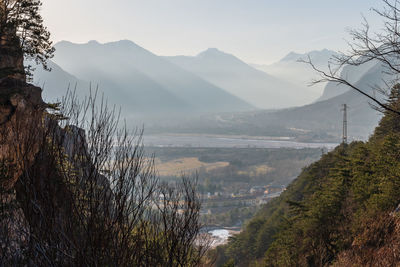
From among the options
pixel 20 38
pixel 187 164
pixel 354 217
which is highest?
pixel 20 38

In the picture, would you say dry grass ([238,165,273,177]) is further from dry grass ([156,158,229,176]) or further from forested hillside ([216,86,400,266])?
forested hillside ([216,86,400,266])

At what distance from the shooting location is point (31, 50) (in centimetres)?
1622

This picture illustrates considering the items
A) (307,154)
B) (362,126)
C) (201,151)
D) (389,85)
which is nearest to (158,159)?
(201,151)

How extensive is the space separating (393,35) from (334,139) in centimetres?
20322

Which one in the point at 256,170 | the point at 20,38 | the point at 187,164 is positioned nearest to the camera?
the point at 20,38

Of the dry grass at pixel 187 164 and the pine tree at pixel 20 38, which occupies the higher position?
the pine tree at pixel 20 38

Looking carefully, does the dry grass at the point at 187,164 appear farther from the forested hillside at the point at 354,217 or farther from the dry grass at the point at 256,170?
the forested hillside at the point at 354,217

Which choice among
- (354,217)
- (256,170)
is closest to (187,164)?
(256,170)

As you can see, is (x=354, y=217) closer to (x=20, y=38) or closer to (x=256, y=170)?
(x=20, y=38)

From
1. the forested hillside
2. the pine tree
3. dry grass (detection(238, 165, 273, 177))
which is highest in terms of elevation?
the pine tree

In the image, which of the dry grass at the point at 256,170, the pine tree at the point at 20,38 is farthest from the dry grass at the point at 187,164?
the pine tree at the point at 20,38

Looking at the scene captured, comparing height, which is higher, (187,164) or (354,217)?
(354,217)

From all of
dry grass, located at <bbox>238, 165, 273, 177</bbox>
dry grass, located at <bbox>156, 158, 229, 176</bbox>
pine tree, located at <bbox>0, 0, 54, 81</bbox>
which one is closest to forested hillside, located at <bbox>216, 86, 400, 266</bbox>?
pine tree, located at <bbox>0, 0, 54, 81</bbox>

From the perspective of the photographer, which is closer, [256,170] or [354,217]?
[354,217]
